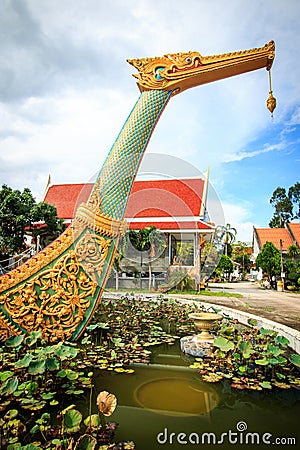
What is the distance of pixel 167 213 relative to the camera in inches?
501

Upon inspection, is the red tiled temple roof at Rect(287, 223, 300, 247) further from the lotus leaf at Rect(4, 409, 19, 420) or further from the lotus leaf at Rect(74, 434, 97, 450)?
the lotus leaf at Rect(74, 434, 97, 450)

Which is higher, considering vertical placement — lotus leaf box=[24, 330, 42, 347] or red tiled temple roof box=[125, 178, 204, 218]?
red tiled temple roof box=[125, 178, 204, 218]

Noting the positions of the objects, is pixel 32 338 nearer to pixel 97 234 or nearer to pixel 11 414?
pixel 11 414

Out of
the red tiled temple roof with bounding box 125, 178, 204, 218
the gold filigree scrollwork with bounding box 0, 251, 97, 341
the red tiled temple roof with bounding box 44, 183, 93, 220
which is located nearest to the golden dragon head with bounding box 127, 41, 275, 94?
the gold filigree scrollwork with bounding box 0, 251, 97, 341

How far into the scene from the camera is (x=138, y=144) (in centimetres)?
331

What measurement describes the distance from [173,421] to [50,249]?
1865 millimetres

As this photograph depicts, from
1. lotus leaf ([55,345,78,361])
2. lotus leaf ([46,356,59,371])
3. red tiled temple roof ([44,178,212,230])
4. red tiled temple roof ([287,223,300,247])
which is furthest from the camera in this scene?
red tiled temple roof ([287,223,300,247])

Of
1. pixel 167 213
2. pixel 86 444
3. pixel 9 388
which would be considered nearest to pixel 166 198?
pixel 167 213

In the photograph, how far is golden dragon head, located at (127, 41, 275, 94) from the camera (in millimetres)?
3416

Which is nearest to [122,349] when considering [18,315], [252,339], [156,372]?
[156,372]

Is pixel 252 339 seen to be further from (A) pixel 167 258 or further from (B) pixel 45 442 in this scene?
(A) pixel 167 258

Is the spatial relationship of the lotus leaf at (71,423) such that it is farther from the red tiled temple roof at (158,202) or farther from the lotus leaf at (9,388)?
the red tiled temple roof at (158,202)

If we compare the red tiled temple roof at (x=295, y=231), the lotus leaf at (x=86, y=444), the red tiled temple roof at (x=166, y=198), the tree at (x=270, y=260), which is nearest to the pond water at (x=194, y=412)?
the lotus leaf at (x=86, y=444)

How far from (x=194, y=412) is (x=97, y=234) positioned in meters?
1.79
